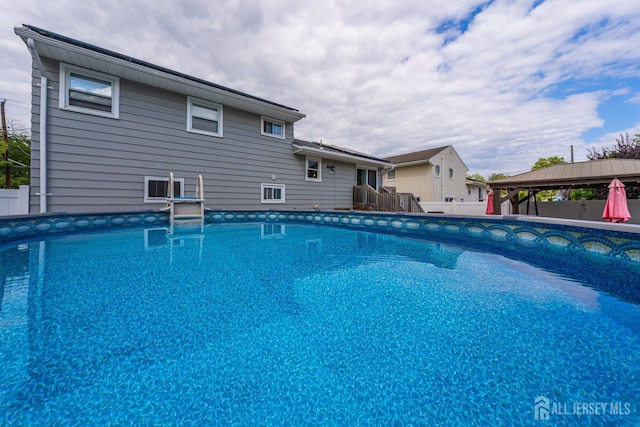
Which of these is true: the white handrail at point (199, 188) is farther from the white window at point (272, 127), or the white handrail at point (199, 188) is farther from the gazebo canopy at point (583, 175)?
the gazebo canopy at point (583, 175)

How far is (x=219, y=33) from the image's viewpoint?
7.84 metres

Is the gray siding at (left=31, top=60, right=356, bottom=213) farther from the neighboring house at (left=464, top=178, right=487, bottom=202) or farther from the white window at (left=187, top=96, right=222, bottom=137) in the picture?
the neighboring house at (left=464, top=178, right=487, bottom=202)

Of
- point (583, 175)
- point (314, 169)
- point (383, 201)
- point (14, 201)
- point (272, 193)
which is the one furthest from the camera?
point (314, 169)

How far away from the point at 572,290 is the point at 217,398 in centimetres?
340

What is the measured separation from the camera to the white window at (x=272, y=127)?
32.5 ft

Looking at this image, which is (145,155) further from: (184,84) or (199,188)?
(184,84)

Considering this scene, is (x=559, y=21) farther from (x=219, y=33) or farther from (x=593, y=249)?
(x=219, y=33)

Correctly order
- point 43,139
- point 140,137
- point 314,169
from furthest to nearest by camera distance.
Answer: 1. point 314,169
2. point 140,137
3. point 43,139

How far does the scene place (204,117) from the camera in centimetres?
840

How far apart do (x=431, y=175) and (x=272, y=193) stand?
13.0m

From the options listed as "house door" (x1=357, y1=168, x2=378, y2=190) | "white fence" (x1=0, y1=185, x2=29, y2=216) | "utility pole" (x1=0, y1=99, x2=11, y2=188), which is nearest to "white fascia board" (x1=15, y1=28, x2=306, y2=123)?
"white fence" (x1=0, y1=185, x2=29, y2=216)

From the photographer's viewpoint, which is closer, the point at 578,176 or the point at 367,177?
the point at 578,176

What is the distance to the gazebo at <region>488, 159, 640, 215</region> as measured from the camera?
704 centimetres

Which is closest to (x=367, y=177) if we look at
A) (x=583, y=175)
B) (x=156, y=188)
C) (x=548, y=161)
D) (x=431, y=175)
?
(x=431, y=175)
